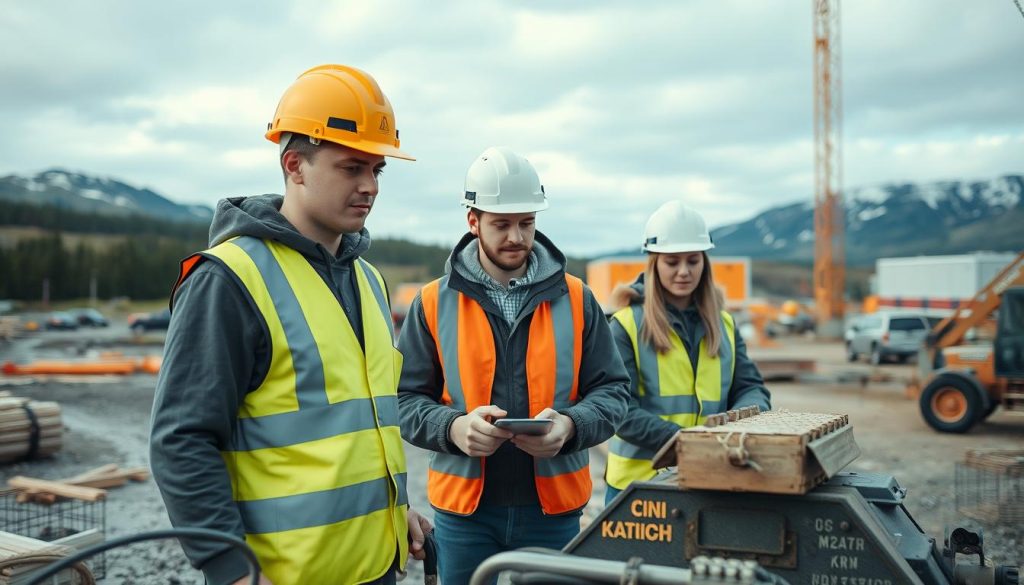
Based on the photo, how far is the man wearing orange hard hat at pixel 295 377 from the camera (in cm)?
204

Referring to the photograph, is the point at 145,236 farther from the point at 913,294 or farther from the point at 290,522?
the point at 290,522

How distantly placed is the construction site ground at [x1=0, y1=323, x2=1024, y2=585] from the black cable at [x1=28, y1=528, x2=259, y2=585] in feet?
13.8

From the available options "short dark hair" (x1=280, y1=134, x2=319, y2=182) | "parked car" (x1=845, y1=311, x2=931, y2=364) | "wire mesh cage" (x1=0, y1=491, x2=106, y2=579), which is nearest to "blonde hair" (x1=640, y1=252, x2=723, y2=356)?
"short dark hair" (x1=280, y1=134, x2=319, y2=182)

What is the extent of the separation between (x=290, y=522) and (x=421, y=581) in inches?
157

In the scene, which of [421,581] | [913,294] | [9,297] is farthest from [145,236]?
[421,581]

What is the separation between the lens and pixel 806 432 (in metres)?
2.06

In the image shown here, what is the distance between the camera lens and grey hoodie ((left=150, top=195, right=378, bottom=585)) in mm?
2000

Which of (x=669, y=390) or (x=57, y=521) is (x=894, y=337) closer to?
(x=57, y=521)

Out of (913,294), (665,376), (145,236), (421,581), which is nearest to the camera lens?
(665,376)

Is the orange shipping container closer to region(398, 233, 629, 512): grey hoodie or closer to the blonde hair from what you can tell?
the blonde hair

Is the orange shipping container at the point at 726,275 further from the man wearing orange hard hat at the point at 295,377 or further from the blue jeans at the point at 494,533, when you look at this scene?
the man wearing orange hard hat at the point at 295,377

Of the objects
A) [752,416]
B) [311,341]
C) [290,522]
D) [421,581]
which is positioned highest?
[311,341]

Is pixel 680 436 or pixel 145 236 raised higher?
pixel 145 236

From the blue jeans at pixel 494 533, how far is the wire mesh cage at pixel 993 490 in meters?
5.85
